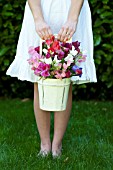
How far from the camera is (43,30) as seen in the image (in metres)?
3.34

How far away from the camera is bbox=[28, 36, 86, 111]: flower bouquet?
10.6ft

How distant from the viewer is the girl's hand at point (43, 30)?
332 cm

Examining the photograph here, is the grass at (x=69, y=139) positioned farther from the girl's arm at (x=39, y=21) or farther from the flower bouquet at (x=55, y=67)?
the girl's arm at (x=39, y=21)

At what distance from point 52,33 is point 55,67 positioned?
0.33 meters

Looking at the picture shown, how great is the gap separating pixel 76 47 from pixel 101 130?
142cm

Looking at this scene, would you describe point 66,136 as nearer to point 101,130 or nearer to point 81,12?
point 101,130

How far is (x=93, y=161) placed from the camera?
358cm

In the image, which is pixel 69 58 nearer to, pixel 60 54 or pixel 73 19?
pixel 60 54

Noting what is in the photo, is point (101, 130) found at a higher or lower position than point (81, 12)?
lower

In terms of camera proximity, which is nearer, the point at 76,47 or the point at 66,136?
the point at 76,47

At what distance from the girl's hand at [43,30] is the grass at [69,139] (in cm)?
88

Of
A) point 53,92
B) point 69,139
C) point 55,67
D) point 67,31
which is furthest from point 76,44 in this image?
point 69,139

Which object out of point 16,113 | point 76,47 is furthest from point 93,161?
point 16,113

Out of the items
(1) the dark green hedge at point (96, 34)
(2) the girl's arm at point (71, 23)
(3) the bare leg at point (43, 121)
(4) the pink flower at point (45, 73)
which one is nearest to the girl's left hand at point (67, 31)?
(2) the girl's arm at point (71, 23)
